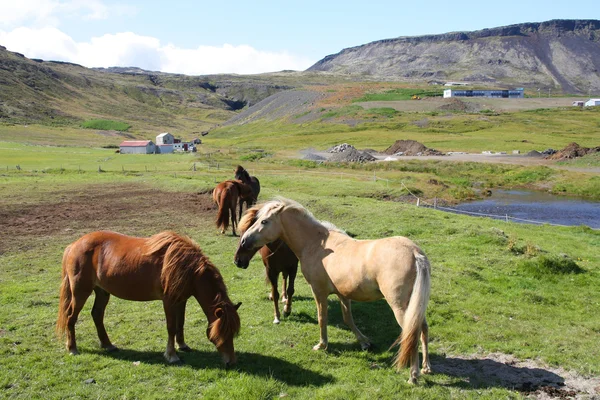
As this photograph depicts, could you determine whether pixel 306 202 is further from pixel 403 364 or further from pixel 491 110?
pixel 491 110

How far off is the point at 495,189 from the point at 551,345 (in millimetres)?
37073

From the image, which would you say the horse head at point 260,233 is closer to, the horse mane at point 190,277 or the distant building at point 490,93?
the horse mane at point 190,277

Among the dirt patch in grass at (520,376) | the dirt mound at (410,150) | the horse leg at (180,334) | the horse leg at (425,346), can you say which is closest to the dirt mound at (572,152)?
the dirt mound at (410,150)

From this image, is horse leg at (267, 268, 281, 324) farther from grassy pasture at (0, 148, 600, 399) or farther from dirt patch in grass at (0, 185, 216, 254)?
dirt patch in grass at (0, 185, 216, 254)

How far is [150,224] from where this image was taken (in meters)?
20.0

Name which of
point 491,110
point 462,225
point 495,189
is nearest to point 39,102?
point 491,110

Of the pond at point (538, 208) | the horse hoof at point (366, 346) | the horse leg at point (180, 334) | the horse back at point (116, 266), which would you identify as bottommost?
the pond at point (538, 208)

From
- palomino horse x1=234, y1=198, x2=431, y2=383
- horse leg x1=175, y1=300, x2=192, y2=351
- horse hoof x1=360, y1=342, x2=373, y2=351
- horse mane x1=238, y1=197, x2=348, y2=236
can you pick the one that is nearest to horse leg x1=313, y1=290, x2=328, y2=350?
palomino horse x1=234, y1=198, x2=431, y2=383

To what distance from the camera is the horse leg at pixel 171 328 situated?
23.5 feet

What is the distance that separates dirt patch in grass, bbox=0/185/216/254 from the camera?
18733 mm

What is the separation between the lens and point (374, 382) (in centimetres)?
673

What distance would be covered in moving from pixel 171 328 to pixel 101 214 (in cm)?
1698

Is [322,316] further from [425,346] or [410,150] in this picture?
[410,150]

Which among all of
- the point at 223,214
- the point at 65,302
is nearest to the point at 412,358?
the point at 65,302
